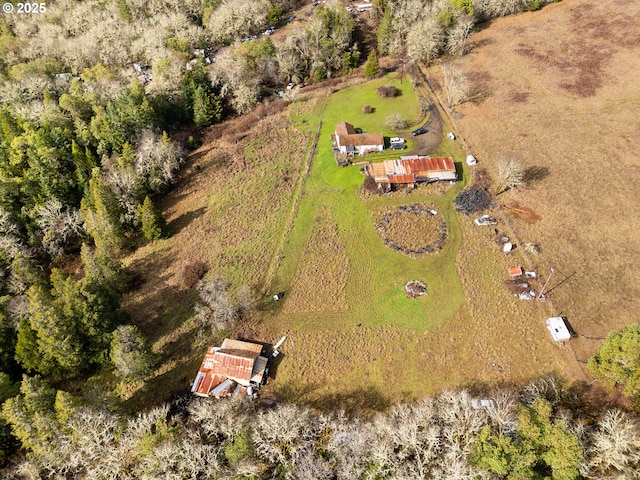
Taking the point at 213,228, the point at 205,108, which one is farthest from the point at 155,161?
the point at 205,108

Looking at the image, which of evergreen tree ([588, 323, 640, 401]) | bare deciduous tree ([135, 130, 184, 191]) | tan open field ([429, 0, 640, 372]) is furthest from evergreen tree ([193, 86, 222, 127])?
evergreen tree ([588, 323, 640, 401])

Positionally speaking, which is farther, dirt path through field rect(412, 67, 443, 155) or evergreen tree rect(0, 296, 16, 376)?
dirt path through field rect(412, 67, 443, 155)

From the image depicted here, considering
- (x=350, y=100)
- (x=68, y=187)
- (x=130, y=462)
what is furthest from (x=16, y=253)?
(x=350, y=100)

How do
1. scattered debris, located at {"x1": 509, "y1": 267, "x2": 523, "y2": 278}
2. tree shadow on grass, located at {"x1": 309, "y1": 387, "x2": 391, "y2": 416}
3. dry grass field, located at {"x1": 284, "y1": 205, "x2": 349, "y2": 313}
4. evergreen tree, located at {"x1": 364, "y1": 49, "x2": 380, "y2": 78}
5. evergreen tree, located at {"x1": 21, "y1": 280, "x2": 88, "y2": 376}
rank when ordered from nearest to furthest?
tree shadow on grass, located at {"x1": 309, "y1": 387, "x2": 391, "y2": 416} < evergreen tree, located at {"x1": 21, "y1": 280, "x2": 88, "y2": 376} < scattered debris, located at {"x1": 509, "y1": 267, "x2": 523, "y2": 278} < dry grass field, located at {"x1": 284, "y1": 205, "x2": 349, "y2": 313} < evergreen tree, located at {"x1": 364, "y1": 49, "x2": 380, "y2": 78}

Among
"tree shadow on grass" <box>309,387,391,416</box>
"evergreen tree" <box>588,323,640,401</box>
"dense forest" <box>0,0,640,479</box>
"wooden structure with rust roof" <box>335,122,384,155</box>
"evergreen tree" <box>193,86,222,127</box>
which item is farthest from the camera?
"evergreen tree" <box>193,86,222,127</box>

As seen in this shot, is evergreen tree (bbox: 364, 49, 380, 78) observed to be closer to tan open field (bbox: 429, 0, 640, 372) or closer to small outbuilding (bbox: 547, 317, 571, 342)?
tan open field (bbox: 429, 0, 640, 372)

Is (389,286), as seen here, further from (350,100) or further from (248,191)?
(350,100)

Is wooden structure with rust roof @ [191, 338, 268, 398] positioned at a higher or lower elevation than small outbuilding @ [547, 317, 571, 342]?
higher
